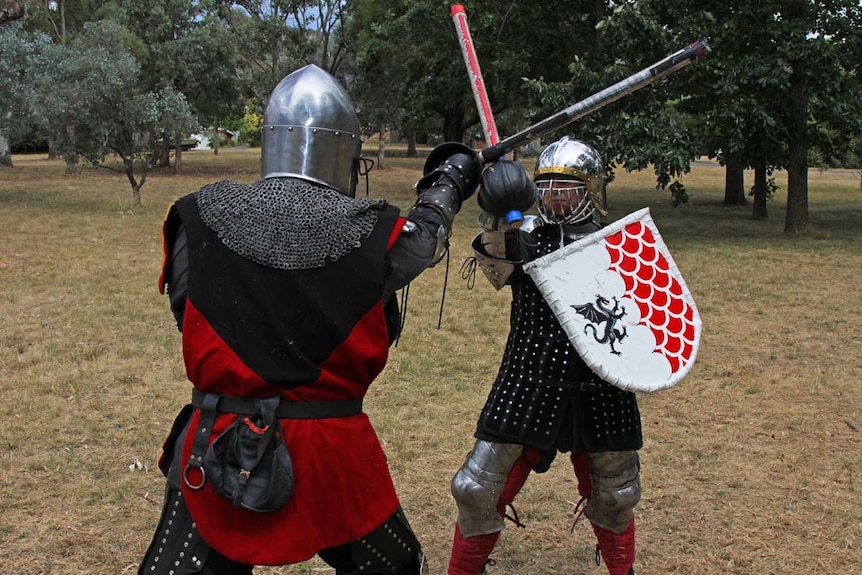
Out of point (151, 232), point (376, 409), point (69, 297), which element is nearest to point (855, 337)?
point (376, 409)

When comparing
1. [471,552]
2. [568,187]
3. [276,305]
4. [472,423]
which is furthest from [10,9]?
[276,305]

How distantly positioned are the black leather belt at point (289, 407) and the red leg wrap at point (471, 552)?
1.17 metres

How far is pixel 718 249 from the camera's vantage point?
11672 millimetres

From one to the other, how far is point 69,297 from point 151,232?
15.0 feet

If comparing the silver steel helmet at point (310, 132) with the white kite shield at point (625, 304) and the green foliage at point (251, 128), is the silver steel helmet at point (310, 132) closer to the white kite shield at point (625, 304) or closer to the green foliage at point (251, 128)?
the white kite shield at point (625, 304)

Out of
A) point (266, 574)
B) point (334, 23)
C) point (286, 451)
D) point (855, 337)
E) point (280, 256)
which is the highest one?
point (334, 23)

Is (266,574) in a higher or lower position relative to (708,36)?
lower

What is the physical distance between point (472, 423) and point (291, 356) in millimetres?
3091

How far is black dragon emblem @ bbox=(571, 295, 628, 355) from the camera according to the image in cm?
281

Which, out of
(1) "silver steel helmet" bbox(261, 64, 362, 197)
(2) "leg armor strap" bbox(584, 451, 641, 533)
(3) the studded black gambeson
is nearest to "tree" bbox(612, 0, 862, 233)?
(3) the studded black gambeson

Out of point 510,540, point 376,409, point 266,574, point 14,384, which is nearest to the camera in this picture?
point 266,574

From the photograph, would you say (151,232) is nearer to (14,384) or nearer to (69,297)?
(69,297)

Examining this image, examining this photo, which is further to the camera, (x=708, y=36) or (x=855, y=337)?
(x=708, y=36)

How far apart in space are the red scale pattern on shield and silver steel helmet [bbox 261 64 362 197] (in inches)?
44.3
